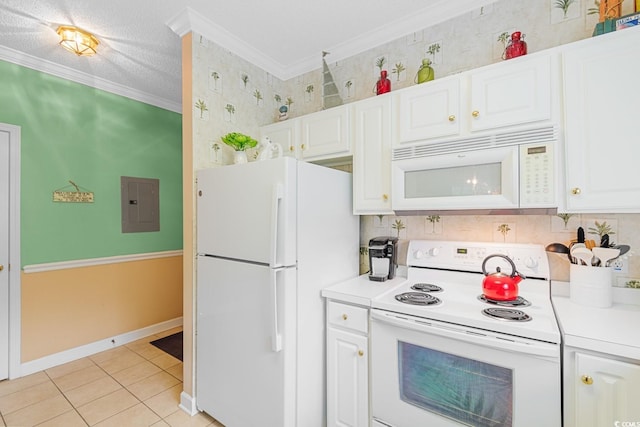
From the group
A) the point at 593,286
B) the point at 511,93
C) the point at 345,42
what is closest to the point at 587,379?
the point at 593,286

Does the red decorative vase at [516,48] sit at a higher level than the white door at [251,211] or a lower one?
higher

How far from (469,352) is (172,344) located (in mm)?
2913

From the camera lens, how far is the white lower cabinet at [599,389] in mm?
1014

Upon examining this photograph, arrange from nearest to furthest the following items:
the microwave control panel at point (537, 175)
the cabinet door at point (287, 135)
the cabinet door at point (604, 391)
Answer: the cabinet door at point (604, 391), the microwave control panel at point (537, 175), the cabinet door at point (287, 135)

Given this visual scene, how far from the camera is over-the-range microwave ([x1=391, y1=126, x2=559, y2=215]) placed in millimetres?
1372

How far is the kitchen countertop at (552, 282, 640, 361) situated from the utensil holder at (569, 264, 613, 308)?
3 cm

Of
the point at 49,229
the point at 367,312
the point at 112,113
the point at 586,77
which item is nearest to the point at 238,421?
the point at 367,312

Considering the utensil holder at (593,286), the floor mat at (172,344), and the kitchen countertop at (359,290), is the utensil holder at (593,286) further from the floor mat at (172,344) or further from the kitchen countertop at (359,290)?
the floor mat at (172,344)

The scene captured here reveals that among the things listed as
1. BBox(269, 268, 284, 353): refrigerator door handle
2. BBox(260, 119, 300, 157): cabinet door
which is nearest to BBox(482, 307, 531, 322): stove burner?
BBox(269, 268, 284, 353): refrigerator door handle

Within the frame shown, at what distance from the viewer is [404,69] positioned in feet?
7.06

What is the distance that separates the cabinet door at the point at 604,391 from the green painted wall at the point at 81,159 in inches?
143

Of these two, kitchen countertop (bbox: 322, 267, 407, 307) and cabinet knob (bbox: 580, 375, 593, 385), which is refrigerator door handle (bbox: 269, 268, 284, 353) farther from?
cabinet knob (bbox: 580, 375, 593, 385)

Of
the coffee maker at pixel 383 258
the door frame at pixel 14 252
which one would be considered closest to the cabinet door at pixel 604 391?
the coffee maker at pixel 383 258

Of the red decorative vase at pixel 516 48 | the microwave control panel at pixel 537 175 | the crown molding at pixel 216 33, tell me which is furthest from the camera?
the crown molding at pixel 216 33
